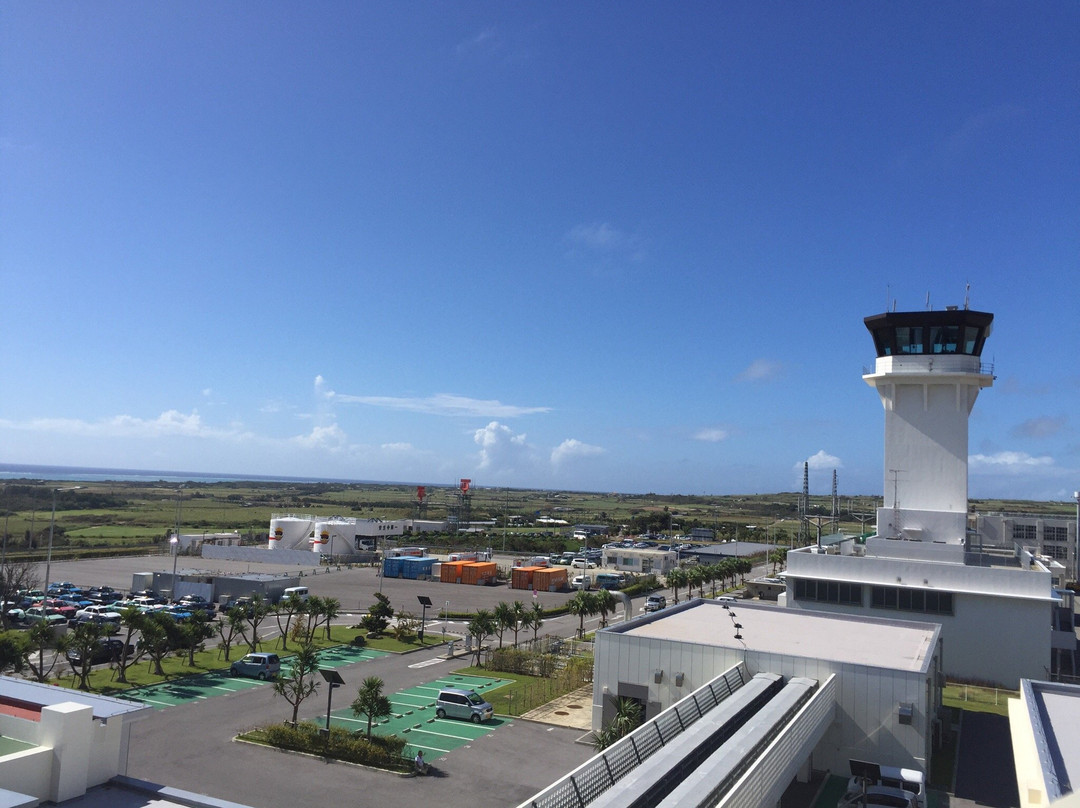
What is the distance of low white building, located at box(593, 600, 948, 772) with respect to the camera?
1853 centimetres

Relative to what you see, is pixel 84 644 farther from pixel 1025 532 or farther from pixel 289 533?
pixel 1025 532

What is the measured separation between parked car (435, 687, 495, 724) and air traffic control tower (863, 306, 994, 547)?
23367 millimetres

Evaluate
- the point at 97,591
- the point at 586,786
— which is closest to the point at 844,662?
the point at 586,786

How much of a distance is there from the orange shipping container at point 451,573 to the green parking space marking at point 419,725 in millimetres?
38670

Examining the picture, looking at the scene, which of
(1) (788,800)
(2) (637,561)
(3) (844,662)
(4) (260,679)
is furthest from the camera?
(2) (637,561)

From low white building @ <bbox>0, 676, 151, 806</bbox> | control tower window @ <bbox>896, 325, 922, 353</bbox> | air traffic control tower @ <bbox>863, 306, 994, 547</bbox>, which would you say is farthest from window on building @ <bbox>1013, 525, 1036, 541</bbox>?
low white building @ <bbox>0, 676, 151, 806</bbox>

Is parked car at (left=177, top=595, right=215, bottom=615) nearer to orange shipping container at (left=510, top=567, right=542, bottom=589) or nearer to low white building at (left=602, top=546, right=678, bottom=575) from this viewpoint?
orange shipping container at (left=510, top=567, right=542, bottom=589)

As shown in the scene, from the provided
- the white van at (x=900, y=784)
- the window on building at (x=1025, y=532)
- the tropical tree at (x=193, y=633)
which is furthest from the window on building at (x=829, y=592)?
the window on building at (x=1025, y=532)

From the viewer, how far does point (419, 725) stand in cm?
2447

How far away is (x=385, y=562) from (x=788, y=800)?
56.8m

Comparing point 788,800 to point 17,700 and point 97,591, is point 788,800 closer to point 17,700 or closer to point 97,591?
point 17,700

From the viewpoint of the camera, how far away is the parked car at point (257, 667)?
3052 cm

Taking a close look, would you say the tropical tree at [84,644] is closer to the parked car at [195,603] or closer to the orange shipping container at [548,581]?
the parked car at [195,603]

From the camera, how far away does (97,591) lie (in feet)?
172
